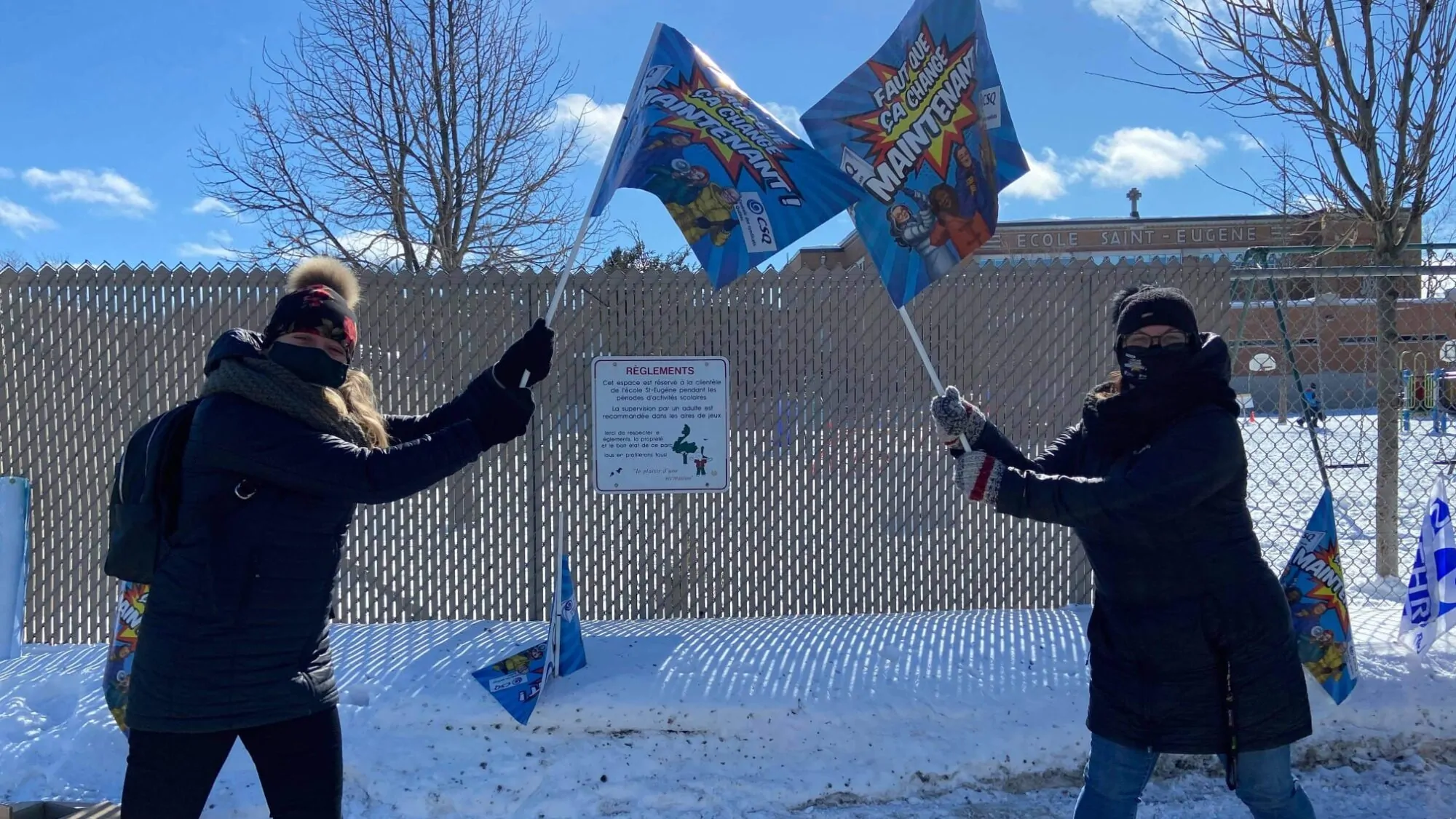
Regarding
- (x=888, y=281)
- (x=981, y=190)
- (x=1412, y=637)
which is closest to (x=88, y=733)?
(x=888, y=281)

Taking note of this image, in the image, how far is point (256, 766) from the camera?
2.27m

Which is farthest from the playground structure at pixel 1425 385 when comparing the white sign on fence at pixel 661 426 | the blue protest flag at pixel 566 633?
the blue protest flag at pixel 566 633

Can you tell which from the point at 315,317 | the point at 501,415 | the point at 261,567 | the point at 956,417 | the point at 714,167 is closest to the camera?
the point at 261,567

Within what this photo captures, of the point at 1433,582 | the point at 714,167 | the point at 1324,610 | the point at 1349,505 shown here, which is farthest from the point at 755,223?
the point at 1349,505

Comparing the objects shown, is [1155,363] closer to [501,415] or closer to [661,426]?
[501,415]

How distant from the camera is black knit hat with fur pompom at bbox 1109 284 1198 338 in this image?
2500 millimetres

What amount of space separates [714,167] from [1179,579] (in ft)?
6.22

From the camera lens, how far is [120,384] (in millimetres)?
4781

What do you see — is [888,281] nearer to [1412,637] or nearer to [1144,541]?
[1144,541]

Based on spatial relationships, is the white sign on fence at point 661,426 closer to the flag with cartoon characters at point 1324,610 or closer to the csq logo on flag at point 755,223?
the csq logo on flag at point 755,223

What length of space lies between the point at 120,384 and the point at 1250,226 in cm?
3534

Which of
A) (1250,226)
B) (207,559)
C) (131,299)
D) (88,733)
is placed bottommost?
(88,733)

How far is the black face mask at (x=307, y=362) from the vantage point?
7.47 feet

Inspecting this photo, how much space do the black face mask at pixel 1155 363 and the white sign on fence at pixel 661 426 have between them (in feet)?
8.11
